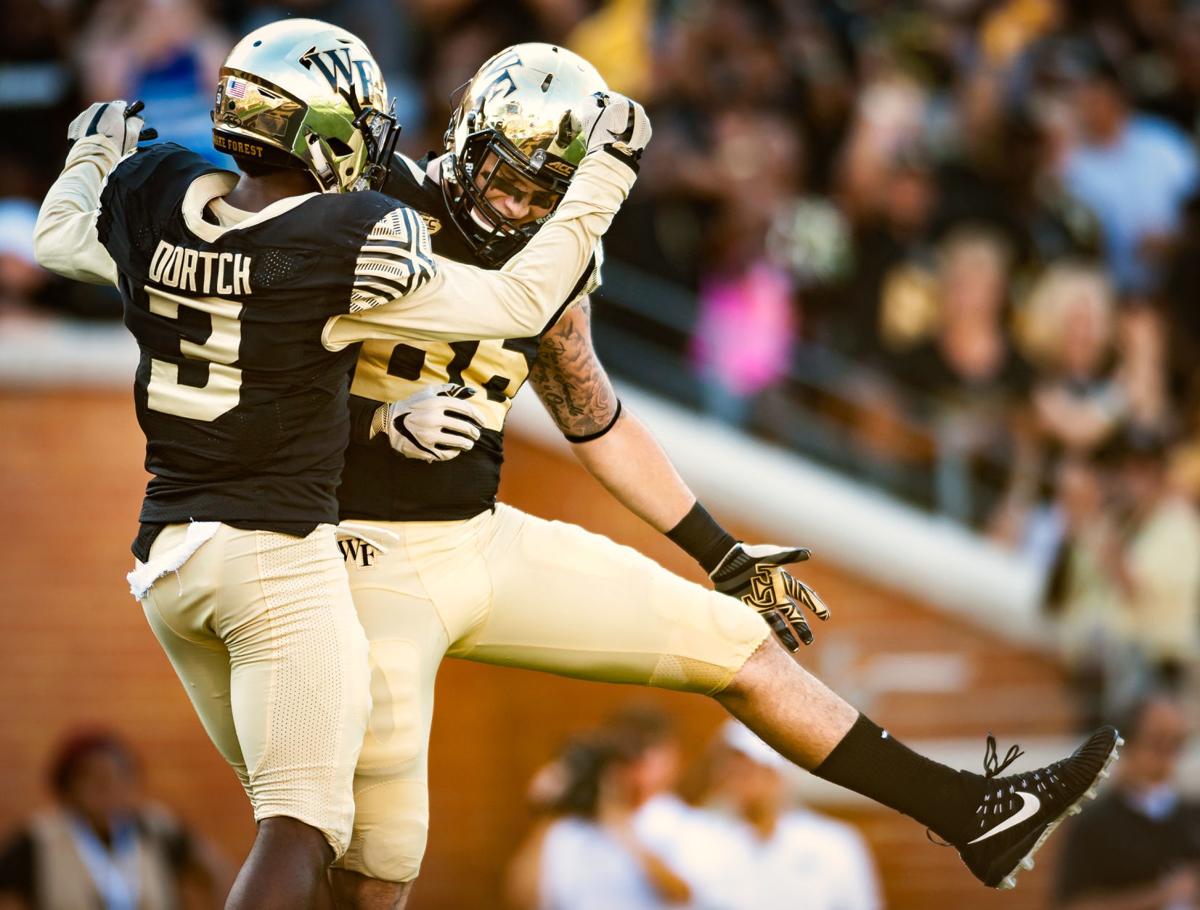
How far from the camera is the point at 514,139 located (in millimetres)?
4406

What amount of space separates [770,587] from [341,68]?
1.55 m

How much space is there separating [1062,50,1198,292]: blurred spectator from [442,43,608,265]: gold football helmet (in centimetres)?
568

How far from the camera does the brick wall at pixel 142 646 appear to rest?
908 cm

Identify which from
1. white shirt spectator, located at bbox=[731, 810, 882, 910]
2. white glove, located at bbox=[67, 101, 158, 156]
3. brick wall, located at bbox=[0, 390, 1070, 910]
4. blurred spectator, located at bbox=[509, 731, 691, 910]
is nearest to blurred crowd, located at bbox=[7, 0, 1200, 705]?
brick wall, located at bbox=[0, 390, 1070, 910]

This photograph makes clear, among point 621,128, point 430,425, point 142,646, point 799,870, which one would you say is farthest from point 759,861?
point 621,128

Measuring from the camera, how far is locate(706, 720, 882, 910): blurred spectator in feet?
24.0

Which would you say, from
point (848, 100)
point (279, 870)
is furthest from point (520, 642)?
point (848, 100)

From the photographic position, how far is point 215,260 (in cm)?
390

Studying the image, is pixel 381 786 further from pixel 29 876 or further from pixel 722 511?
pixel 722 511

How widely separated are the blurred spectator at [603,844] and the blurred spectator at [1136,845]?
1511 millimetres

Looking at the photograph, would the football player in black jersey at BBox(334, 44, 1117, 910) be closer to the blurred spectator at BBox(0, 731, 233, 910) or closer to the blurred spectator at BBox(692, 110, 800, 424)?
the blurred spectator at BBox(0, 731, 233, 910)

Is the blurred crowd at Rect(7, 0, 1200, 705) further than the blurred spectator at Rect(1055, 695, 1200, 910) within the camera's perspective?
Yes

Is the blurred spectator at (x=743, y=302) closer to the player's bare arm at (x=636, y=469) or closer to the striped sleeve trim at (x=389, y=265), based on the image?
the player's bare arm at (x=636, y=469)

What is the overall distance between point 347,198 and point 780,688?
147 cm
